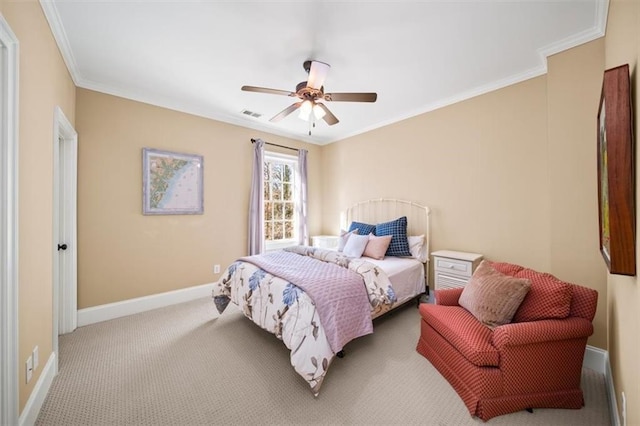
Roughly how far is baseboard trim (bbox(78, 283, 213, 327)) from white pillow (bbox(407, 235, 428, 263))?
297 cm

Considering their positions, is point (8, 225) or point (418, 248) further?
point (418, 248)

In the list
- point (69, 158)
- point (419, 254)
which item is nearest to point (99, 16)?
point (69, 158)

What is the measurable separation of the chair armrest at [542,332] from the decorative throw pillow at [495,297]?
174 millimetres

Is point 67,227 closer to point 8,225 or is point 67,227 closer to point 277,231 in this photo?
point 8,225

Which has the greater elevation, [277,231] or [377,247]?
[277,231]

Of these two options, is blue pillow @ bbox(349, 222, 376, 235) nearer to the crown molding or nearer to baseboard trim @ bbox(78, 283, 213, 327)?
baseboard trim @ bbox(78, 283, 213, 327)

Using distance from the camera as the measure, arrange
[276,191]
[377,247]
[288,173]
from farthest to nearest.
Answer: [288,173], [276,191], [377,247]

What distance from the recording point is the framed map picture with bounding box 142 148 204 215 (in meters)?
3.26

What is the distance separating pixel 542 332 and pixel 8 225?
3013 mm

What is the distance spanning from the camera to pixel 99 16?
6.27 feet

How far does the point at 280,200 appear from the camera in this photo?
4.80m

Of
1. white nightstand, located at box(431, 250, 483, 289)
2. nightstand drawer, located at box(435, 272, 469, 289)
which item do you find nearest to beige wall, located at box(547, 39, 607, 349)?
white nightstand, located at box(431, 250, 483, 289)

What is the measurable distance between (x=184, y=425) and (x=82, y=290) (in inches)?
89.7

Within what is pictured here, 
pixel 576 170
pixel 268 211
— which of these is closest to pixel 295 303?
pixel 576 170
